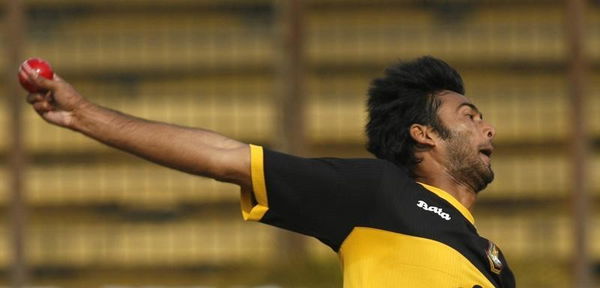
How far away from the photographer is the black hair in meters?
4.66

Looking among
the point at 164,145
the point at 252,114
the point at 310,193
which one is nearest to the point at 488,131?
the point at 310,193

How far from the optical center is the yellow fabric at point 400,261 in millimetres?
4336

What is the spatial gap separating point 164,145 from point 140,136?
66mm

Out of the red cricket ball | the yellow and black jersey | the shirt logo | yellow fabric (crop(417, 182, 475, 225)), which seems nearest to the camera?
the red cricket ball

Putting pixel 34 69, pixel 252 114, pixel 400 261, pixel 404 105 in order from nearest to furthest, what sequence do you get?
pixel 34 69
pixel 400 261
pixel 404 105
pixel 252 114

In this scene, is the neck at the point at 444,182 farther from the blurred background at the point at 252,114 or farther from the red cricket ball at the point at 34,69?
the blurred background at the point at 252,114

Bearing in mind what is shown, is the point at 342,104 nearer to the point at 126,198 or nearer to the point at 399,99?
the point at 126,198

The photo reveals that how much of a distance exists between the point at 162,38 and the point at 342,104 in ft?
4.01

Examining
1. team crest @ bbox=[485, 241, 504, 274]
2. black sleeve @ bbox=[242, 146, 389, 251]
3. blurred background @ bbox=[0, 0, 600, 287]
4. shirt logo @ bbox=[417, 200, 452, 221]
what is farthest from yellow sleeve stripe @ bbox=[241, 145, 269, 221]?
blurred background @ bbox=[0, 0, 600, 287]

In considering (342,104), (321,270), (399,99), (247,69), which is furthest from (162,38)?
(399,99)

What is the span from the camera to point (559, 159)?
984cm

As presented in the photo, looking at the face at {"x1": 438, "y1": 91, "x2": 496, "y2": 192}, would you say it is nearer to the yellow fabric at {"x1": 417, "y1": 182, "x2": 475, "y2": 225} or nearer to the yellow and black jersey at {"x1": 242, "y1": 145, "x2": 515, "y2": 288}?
the yellow fabric at {"x1": 417, "y1": 182, "x2": 475, "y2": 225}

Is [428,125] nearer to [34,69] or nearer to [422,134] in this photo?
[422,134]

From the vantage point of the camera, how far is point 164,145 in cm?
420
